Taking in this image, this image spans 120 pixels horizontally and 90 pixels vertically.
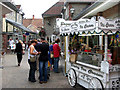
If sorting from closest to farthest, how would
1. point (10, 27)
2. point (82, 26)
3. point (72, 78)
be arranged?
1. point (82, 26)
2. point (72, 78)
3. point (10, 27)

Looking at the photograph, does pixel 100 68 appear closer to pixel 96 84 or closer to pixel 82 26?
pixel 96 84

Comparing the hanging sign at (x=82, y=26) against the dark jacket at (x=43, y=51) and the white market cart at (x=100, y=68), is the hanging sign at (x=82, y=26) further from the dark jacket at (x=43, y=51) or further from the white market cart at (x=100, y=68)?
the dark jacket at (x=43, y=51)

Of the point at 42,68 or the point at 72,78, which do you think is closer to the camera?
the point at 72,78

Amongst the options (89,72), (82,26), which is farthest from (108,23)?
(89,72)

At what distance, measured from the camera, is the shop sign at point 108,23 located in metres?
3.93

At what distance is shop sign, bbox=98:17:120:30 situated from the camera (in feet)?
12.9

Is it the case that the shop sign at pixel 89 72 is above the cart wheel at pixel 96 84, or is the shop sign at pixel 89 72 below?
above

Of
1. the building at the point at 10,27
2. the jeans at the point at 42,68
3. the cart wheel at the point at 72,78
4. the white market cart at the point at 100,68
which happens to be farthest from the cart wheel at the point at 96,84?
the building at the point at 10,27

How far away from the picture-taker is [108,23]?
4.04 meters

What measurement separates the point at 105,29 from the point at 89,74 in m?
1.54

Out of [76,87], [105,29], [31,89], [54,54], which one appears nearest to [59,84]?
[76,87]

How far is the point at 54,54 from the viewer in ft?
26.1

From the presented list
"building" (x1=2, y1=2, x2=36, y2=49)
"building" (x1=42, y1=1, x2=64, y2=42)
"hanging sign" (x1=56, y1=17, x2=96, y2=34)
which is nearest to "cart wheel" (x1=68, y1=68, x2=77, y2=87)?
"hanging sign" (x1=56, y1=17, x2=96, y2=34)

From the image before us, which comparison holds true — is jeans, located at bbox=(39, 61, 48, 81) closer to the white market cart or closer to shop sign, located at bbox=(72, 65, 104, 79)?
shop sign, located at bbox=(72, 65, 104, 79)
